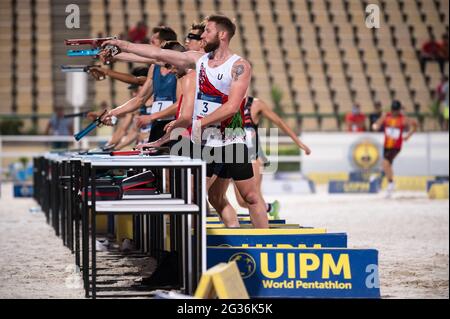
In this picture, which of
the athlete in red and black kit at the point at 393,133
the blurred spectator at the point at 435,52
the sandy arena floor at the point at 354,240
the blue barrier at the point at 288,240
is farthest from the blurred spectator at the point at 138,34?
the blue barrier at the point at 288,240

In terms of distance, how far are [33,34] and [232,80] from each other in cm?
2745

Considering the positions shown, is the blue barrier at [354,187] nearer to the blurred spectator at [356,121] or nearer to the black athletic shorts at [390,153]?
the black athletic shorts at [390,153]

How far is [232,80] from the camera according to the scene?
7.44 m

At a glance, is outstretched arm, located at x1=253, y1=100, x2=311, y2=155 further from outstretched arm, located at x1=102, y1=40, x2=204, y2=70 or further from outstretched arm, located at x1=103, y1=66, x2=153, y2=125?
outstretched arm, located at x1=102, y1=40, x2=204, y2=70

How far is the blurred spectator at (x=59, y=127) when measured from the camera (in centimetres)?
2584

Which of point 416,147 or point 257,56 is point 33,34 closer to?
point 257,56

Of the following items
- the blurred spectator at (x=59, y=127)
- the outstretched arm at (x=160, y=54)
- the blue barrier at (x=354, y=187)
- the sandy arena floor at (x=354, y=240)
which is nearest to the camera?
the outstretched arm at (x=160, y=54)

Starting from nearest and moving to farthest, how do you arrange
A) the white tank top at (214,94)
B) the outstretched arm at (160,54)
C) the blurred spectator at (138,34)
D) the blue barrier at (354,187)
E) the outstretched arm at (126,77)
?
the outstretched arm at (160,54), the white tank top at (214,94), the outstretched arm at (126,77), the blue barrier at (354,187), the blurred spectator at (138,34)

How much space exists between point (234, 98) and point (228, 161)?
0.56 metres

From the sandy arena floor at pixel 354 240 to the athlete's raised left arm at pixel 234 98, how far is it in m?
1.46

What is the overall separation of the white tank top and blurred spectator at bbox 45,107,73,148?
1831 cm

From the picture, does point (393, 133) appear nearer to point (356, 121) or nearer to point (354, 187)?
point (354, 187)

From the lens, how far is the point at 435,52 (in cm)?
3453

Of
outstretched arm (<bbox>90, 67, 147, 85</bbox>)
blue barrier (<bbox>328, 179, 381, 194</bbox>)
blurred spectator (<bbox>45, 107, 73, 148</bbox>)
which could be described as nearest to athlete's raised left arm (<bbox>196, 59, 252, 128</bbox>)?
outstretched arm (<bbox>90, 67, 147, 85</bbox>)
